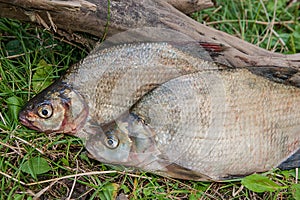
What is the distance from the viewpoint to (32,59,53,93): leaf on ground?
3.29 m

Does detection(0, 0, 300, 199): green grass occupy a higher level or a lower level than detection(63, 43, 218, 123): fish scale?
lower

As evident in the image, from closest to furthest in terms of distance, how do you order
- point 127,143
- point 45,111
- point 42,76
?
1. point 127,143
2. point 45,111
3. point 42,76

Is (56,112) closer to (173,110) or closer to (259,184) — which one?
(173,110)

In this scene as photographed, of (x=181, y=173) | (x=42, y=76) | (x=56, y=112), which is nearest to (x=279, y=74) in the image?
(x=181, y=173)

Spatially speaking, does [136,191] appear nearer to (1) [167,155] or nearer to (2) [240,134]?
(1) [167,155]

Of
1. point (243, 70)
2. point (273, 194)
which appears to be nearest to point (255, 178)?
point (273, 194)

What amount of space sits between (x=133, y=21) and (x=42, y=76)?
2.30ft

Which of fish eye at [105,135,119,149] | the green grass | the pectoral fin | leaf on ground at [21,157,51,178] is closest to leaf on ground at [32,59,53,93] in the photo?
the green grass

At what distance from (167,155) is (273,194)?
25.6 inches

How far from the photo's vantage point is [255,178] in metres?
2.94

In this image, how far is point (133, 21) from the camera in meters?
3.09

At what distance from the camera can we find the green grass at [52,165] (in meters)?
2.84

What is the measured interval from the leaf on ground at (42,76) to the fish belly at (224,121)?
0.71 meters

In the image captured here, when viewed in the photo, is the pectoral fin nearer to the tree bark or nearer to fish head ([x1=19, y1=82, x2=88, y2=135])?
fish head ([x1=19, y1=82, x2=88, y2=135])
